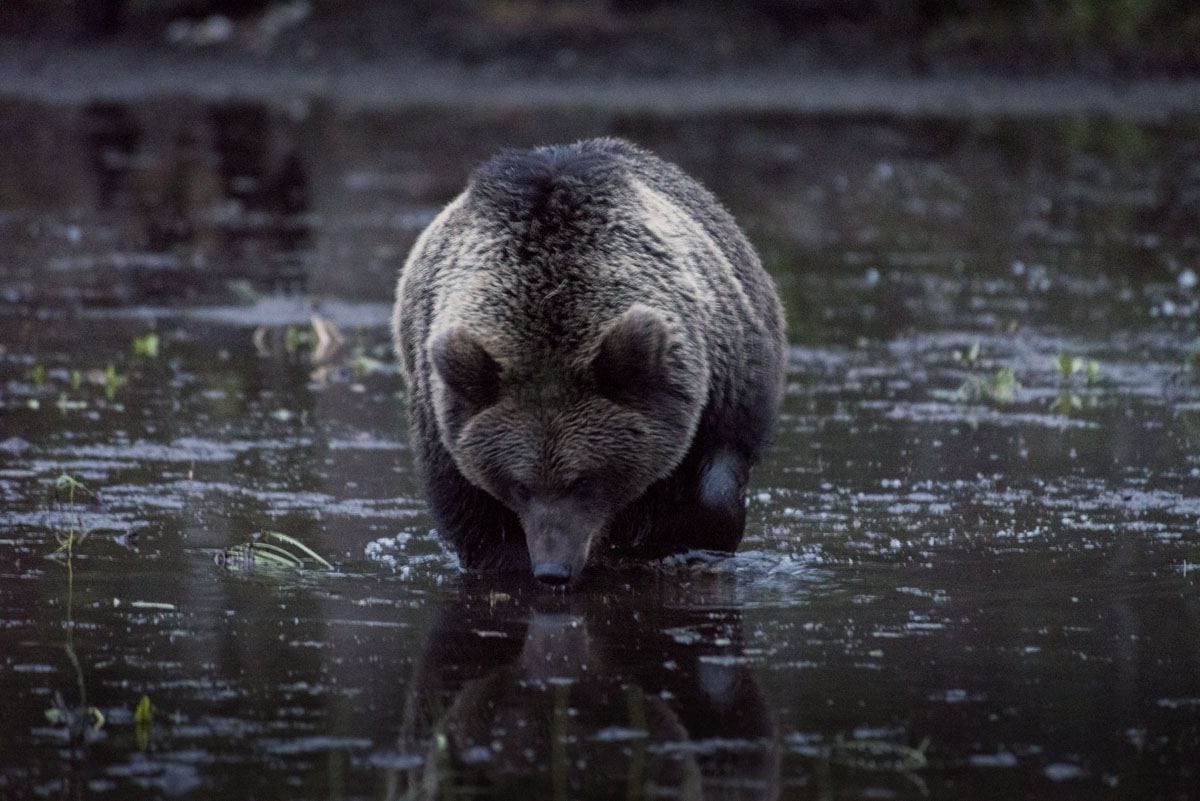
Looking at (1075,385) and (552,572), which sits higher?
(1075,385)

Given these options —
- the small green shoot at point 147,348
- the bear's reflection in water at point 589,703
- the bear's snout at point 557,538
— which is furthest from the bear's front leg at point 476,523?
the small green shoot at point 147,348

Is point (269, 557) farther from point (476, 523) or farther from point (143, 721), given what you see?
point (143, 721)

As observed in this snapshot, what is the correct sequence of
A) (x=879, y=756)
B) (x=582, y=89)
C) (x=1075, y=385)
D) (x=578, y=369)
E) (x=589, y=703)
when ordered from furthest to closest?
(x=582, y=89) < (x=1075, y=385) < (x=578, y=369) < (x=589, y=703) < (x=879, y=756)

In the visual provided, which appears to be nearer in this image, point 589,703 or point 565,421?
point 589,703

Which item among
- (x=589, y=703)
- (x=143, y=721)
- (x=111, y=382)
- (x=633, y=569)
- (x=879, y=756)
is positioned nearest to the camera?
(x=879, y=756)

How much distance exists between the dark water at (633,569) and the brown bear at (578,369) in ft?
0.85

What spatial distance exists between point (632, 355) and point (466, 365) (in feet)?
1.68

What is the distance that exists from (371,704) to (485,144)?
17.4 m

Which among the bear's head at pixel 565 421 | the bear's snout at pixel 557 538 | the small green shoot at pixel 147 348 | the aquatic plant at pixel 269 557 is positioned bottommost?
the aquatic plant at pixel 269 557

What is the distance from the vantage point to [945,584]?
22.3 feet

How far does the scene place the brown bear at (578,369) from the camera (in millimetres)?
6473

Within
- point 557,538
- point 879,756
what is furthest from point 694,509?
point 879,756

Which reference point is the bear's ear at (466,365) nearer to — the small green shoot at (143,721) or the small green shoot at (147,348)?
the small green shoot at (143,721)

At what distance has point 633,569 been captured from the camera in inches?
287
